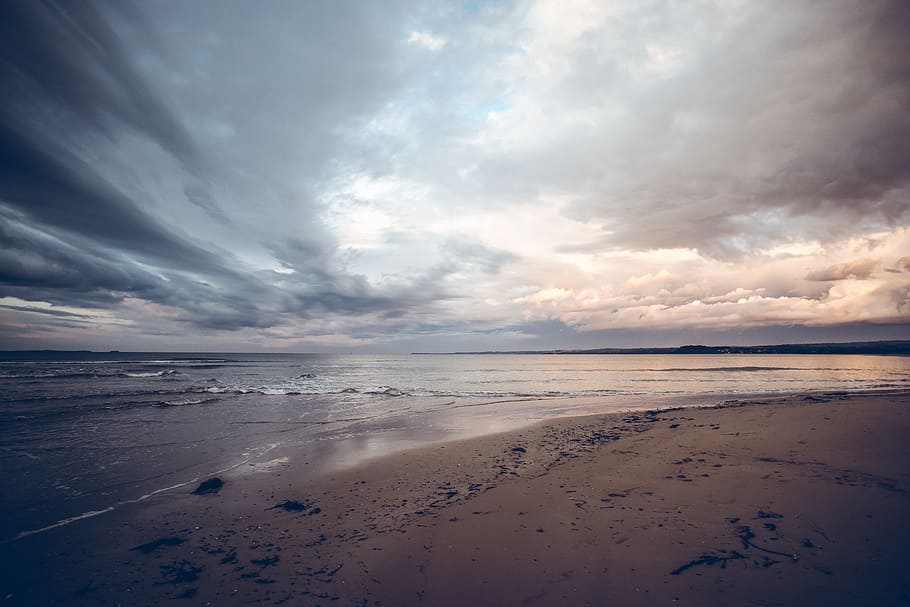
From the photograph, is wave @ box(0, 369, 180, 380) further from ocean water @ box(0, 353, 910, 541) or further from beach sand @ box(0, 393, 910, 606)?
beach sand @ box(0, 393, 910, 606)

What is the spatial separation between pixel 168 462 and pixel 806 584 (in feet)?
47.8

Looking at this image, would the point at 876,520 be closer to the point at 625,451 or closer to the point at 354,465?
the point at 625,451

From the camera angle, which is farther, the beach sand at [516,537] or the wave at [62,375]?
the wave at [62,375]

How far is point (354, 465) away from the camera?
11.1 m

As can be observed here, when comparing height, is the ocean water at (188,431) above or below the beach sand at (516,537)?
below

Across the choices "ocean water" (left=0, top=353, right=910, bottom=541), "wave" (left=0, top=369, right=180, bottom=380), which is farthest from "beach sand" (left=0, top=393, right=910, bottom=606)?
"wave" (left=0, top=369, right=180, bottom=380)

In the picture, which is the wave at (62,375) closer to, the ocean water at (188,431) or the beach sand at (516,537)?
the ocean water at (188,431)

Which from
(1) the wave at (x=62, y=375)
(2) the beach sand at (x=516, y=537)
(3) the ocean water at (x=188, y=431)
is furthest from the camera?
(1) the wave at (x=62, y=375)

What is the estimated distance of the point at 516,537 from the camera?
6.25 meters

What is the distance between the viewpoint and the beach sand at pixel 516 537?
16.1 feet

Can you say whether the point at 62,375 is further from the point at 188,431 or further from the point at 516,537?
the point at 516,537

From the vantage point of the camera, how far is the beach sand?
4898 mm

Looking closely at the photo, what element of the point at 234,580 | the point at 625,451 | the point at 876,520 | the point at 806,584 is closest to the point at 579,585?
the point at 806,584

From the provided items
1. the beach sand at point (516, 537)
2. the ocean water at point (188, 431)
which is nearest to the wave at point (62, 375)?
the ocean water at point (188, 431)
